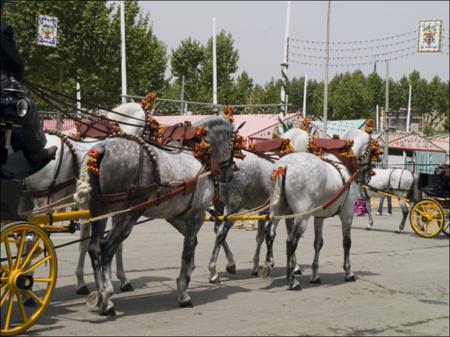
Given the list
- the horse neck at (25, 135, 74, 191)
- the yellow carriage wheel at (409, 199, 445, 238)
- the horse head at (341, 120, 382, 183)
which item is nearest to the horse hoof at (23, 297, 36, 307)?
the horse neck at (25, 135, 74, 191)

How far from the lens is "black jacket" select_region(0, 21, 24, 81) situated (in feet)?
20.6

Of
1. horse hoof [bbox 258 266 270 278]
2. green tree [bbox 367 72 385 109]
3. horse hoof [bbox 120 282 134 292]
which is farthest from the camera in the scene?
green tree [bbox 367 72 385 109]

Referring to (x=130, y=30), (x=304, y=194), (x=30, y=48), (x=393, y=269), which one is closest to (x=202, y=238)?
(x=393, y=269)

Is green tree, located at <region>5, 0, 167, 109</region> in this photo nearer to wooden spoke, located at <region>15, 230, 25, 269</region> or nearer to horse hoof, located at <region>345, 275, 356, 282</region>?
horse hoof, located at <region>345, 275, 356, 282</region>

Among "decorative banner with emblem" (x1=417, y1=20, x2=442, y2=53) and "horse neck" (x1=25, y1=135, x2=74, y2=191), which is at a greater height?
"decorative banner with emblem" (x1=417, y1=20, x2=442, y2=53)

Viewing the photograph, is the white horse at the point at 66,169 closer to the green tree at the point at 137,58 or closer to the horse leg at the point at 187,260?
the horse leg at the point at 187,260

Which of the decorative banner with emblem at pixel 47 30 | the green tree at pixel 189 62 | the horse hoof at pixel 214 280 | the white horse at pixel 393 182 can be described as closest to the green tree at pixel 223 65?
the green tree at pixel 189 62

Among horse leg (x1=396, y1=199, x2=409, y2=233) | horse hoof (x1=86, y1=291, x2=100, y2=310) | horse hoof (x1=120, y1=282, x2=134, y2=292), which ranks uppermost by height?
horse hoof (x1=86, y1=291, x2=100, y2=310)

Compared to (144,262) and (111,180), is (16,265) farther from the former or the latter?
(144,262)

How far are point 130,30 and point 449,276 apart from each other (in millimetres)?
32376

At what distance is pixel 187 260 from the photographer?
321 inches

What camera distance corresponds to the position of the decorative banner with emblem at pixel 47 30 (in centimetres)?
2609

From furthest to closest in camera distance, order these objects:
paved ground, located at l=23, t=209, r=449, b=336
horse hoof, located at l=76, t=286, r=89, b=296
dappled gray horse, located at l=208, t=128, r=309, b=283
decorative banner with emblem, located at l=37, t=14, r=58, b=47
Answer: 1. decorative banner with emblem, located at l=37, t=14, r=58, b=47
2. dappled gray horse, located at l=208, t=128, r=309, b=283
3. horse hoof, located at l=76, t=286, r=89, b=296
4. paved ground, located at l=23, t=209, r=449, b=336

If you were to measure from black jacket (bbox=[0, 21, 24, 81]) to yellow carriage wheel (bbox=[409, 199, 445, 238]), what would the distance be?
37.5ft
